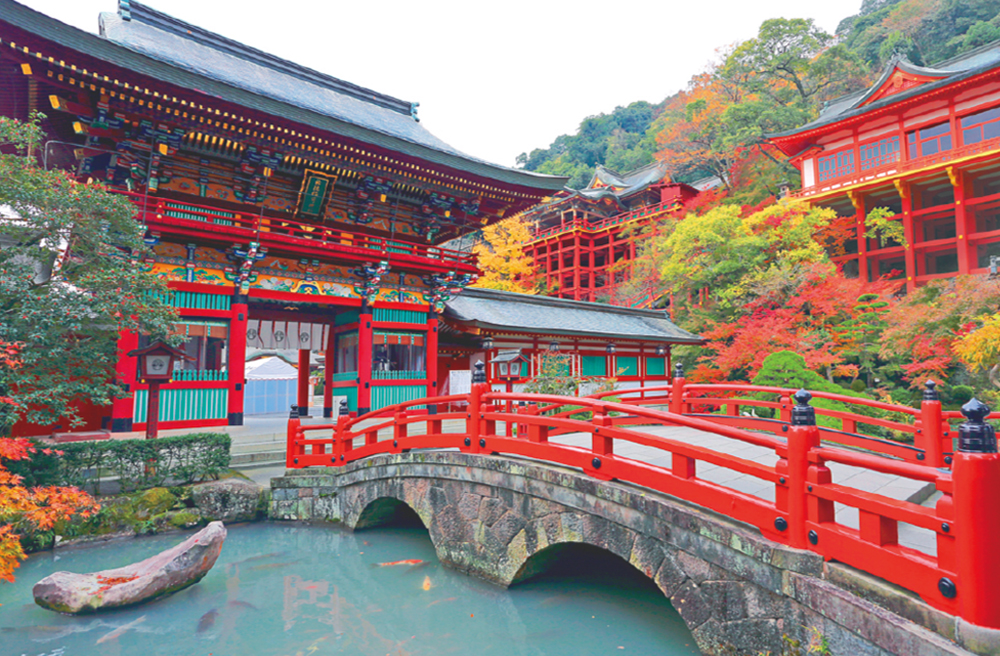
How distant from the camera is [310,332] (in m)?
15.4

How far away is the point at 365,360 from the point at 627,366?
11222mm

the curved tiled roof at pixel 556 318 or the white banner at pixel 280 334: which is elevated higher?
the curved tiled roof at pixel 556 318

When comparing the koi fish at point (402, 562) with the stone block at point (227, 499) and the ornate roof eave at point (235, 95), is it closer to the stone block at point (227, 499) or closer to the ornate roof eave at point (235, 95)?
the stone block at point (227, 499)

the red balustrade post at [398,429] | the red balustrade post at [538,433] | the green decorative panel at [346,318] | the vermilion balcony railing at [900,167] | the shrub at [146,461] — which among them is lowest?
the shrub at [146,461]

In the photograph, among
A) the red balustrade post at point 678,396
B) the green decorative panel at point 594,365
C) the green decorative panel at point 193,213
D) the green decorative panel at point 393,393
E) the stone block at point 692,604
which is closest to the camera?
the stone block at point 692,604

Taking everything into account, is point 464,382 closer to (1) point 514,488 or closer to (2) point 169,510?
(2) point 169,510

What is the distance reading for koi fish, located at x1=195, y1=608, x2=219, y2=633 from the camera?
5.39m

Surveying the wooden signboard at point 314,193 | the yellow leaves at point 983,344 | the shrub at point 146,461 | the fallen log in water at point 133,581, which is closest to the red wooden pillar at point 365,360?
the wooden signboard at point 314,193

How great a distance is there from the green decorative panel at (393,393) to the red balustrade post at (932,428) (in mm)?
10716

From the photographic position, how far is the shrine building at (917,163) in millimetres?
19484

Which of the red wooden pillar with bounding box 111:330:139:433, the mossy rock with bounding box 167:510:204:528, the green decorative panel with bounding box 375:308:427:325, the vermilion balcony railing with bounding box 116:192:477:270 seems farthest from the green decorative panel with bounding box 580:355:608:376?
the red wooden pillar with bounding box 111:330:139:433

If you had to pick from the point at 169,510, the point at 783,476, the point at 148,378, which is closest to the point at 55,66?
the point at 148,378

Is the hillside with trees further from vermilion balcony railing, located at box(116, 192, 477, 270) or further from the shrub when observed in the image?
the shrub

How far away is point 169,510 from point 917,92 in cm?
2768
